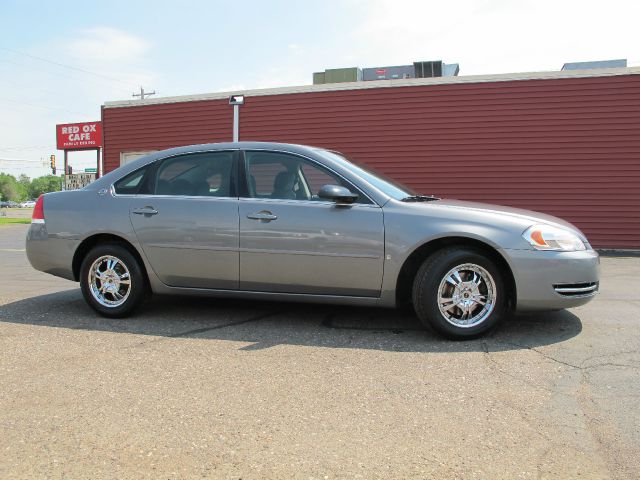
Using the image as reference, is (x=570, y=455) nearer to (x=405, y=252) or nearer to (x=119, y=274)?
(x=405, y=252)

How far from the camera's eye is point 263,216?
4.32 meters

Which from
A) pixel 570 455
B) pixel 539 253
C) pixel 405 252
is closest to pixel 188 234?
pixel 405 252

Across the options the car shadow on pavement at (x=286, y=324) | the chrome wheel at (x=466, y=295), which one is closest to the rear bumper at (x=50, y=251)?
the car shadow on pavement at (x=286, y=324)

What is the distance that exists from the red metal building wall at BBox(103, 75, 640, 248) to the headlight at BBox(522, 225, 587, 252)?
825 cm

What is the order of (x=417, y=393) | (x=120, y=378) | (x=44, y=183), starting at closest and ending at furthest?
(x=417, y=393), (x=120, y=378), (x=44, y=183)

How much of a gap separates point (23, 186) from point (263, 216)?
174 metres

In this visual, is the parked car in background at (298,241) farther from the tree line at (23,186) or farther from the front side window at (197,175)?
the tree line at (23,186)

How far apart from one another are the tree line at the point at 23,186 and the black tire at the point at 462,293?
11705 cm

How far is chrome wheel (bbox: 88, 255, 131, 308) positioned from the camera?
4684 mm

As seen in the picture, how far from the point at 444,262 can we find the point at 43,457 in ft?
9.14

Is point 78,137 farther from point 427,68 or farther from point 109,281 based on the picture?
point 109,281

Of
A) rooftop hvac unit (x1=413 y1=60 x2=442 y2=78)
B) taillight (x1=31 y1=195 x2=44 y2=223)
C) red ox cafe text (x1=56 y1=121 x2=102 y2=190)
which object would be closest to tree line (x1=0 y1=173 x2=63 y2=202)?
red ox cafe text (x1=56 y1=121 x2=102 y2=190)

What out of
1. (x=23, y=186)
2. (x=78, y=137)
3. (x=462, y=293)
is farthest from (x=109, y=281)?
(x=23, y=186)

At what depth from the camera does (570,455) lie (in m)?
2.31
